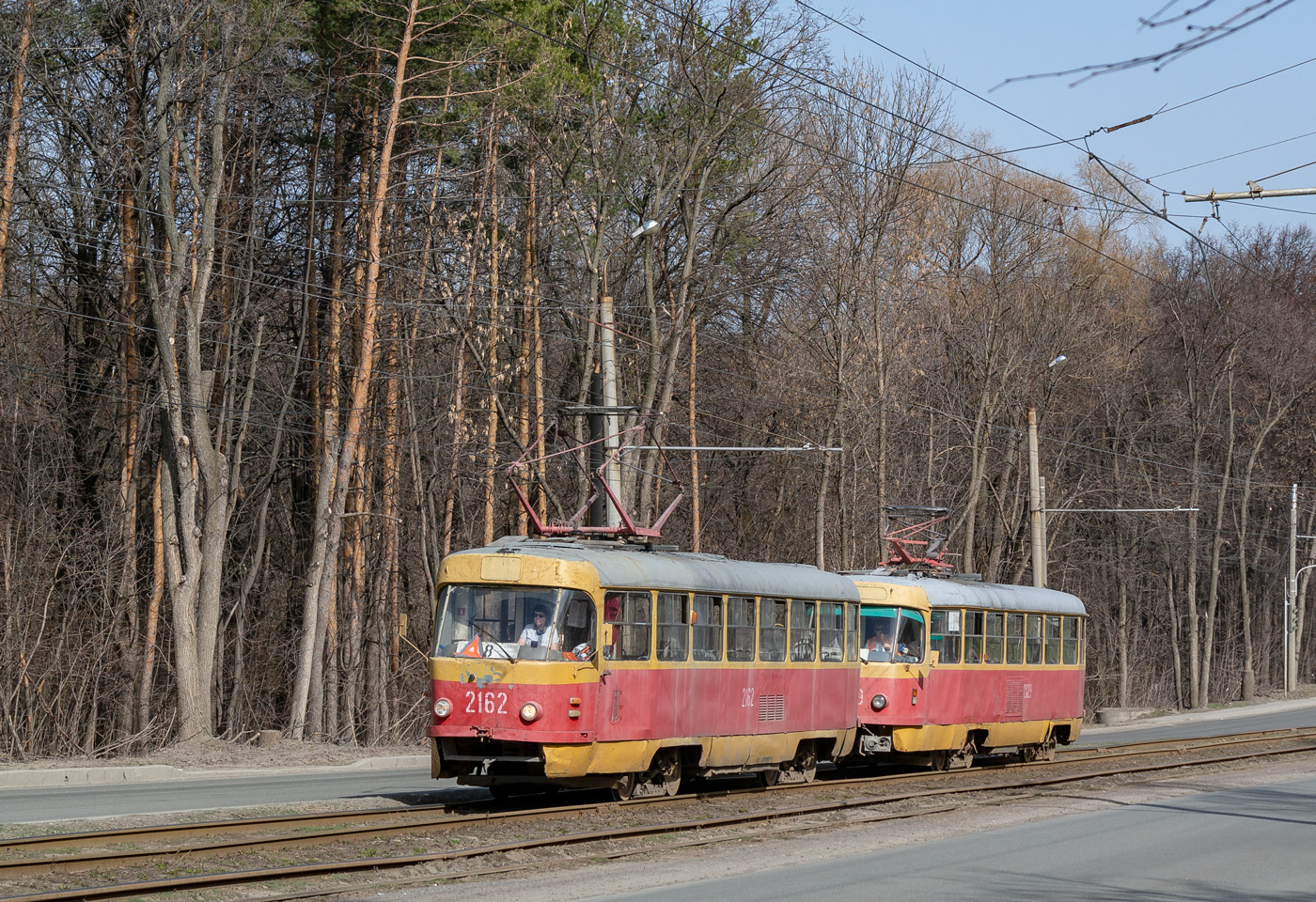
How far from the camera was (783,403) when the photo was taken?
4266 cm

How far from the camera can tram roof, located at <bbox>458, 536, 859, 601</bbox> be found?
54.7 ft

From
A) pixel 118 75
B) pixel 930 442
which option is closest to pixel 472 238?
pixel 118 75

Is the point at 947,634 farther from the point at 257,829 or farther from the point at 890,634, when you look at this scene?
the point at 257,829

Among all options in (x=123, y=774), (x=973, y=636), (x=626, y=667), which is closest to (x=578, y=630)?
(x=626, y=667)

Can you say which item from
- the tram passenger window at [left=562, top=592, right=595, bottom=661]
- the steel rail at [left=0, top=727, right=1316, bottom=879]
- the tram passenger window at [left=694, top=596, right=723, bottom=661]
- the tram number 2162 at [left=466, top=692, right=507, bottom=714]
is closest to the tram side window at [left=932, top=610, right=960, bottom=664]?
the steel rail at [left=0, top=727, right=1316, bottom=879]

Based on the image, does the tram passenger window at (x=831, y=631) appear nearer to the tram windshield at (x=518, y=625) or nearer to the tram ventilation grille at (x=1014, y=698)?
the tram ventilation grille at (x=1014, y=698)

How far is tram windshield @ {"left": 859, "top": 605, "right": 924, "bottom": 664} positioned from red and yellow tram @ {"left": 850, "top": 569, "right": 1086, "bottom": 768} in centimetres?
1

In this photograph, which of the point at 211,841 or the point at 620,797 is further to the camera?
the point at 620,797

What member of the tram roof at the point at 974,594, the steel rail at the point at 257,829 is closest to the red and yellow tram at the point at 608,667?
the steel rail at the point at 257,829

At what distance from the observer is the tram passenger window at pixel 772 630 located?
63.2ft

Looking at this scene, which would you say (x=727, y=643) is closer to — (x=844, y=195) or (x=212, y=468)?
(x=212, y=468)

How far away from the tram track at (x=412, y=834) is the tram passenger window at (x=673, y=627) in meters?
1.65

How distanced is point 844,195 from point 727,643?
2446 centimetres

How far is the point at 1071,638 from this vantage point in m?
Result: 27.5
